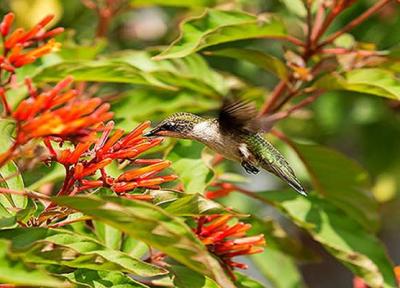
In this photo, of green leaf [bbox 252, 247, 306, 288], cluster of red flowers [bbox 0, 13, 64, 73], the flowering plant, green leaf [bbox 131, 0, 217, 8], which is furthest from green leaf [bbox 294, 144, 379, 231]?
cluster of red flowers [bbox 0, 13, 64, 73]

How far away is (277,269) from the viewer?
101 inches

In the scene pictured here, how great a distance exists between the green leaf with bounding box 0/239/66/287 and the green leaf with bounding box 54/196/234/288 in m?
0.12

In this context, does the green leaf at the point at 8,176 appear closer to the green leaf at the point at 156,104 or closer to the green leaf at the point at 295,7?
the green leaf at the point at 156,104

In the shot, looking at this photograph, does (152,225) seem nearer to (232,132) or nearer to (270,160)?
(232,132)

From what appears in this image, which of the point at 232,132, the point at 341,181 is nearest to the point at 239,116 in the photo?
the point at 232,132

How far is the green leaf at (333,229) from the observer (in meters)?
1.96

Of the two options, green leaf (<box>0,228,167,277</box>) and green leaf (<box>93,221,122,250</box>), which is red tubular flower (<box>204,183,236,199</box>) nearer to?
green leaf (<box>93,221,122,250</box>)

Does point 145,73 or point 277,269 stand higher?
point 145,73

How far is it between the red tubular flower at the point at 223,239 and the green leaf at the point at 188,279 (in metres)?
0.06

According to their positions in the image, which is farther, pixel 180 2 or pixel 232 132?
pixel 180 2

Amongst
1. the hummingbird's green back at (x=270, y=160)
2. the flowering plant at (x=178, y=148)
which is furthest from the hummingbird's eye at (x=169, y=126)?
the hummingbird's green back at (x=270, y=160)

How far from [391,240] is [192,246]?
383cm

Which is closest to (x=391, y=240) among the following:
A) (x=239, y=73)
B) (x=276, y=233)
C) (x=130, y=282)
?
(x=239, y=73)

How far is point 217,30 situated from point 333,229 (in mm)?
574
